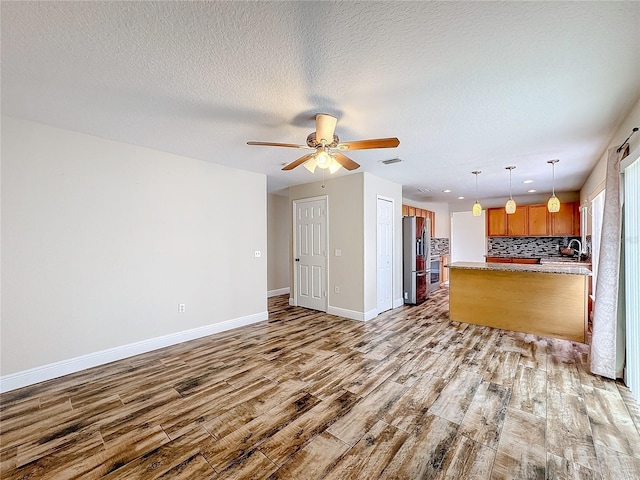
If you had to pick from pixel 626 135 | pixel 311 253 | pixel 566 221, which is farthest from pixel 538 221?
pixel 311 253

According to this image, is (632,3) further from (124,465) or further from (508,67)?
(124,465)

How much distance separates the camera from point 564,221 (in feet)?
20.3

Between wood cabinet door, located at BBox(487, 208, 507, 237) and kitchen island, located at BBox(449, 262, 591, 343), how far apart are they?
9.83 feet

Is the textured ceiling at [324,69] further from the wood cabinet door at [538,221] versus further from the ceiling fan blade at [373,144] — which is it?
the wood cabinet door at [538,221]

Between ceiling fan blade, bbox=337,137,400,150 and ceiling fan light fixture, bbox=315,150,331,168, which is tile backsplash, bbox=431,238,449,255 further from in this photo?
ceiling fan light fixture, bbox=315,150,331,168

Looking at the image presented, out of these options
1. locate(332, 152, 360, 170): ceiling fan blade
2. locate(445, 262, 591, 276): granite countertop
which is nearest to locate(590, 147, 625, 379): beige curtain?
locate(445, 262, 591, 276): granite countertop

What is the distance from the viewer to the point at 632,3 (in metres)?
1.33

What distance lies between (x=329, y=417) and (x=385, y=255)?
349cm

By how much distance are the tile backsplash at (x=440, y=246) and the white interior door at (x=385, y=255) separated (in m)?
2.67

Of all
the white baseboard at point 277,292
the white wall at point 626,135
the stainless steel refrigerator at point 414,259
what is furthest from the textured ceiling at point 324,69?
the white baseboard at point 277,292

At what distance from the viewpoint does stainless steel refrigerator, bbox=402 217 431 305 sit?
18.6 ft

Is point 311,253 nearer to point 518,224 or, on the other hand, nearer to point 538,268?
point 538,268

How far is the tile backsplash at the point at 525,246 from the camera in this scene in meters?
6.65

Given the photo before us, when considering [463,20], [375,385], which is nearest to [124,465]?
[375,385]
